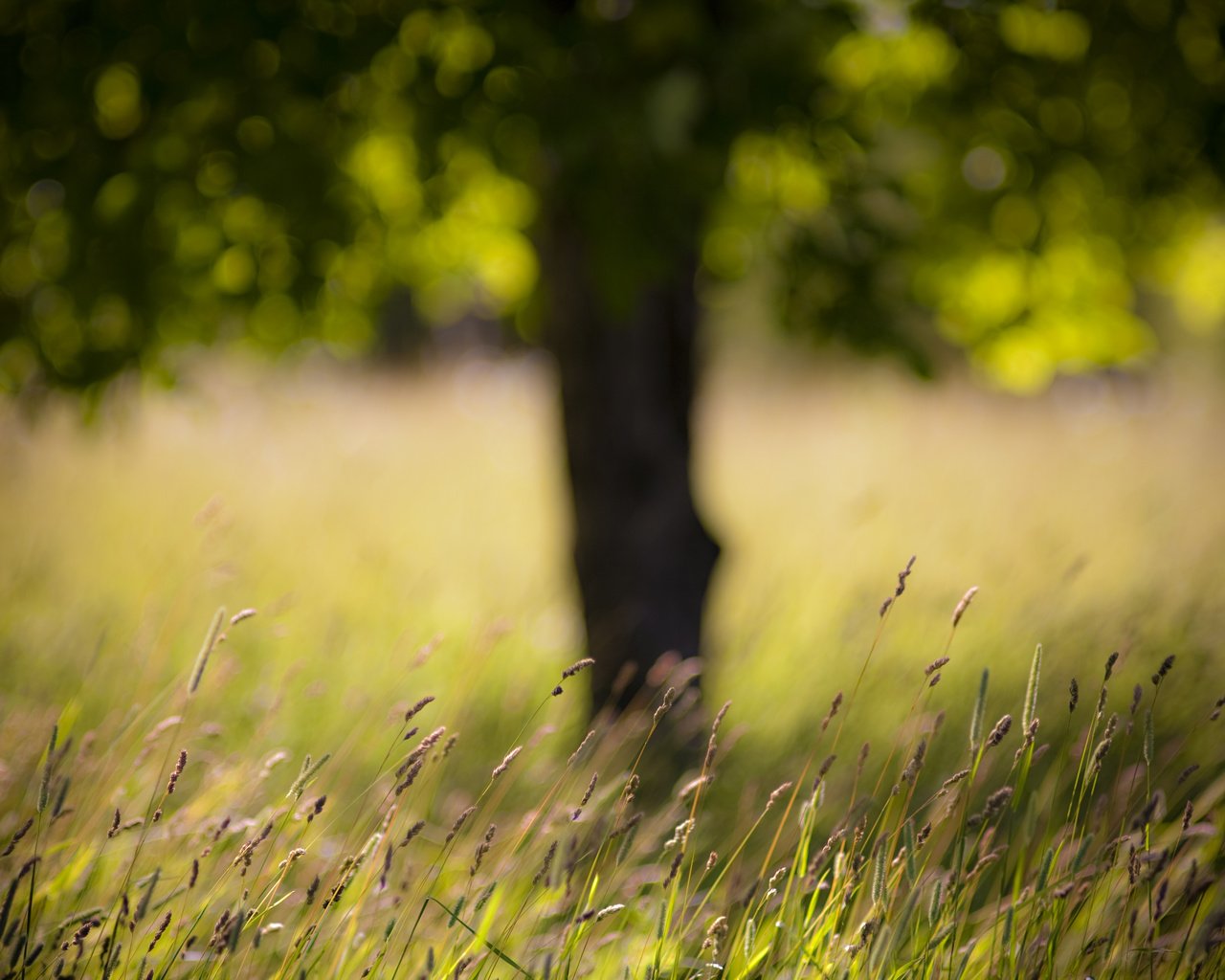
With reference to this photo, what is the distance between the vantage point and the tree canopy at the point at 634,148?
2168 mm

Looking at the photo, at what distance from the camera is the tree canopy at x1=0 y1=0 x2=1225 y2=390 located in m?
2.17

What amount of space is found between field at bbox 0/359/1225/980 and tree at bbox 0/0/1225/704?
53 centimetres

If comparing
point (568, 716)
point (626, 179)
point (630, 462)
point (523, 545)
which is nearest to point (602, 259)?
point (626, 179)

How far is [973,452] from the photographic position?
7.92 metres

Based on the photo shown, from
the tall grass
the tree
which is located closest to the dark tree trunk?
the tree

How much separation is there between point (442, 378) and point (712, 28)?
37.5 ft

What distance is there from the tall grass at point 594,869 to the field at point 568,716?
0.06ft

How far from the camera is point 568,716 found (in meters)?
3.32

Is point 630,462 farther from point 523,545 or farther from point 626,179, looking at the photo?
point 523,545

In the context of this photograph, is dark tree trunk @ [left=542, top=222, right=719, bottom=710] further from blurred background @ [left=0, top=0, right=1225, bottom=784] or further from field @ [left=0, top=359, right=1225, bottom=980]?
field @ [left=0, top=359, right=1225, bottom=980]

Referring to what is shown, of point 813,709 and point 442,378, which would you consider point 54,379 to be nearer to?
point 813,709

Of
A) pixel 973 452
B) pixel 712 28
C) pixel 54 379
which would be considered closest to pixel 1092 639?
pixel 712 28

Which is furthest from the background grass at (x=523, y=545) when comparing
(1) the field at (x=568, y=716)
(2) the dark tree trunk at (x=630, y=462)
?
(2) the dark tree trunk at (x=630, y=462)

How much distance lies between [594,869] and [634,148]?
163 centimetres
